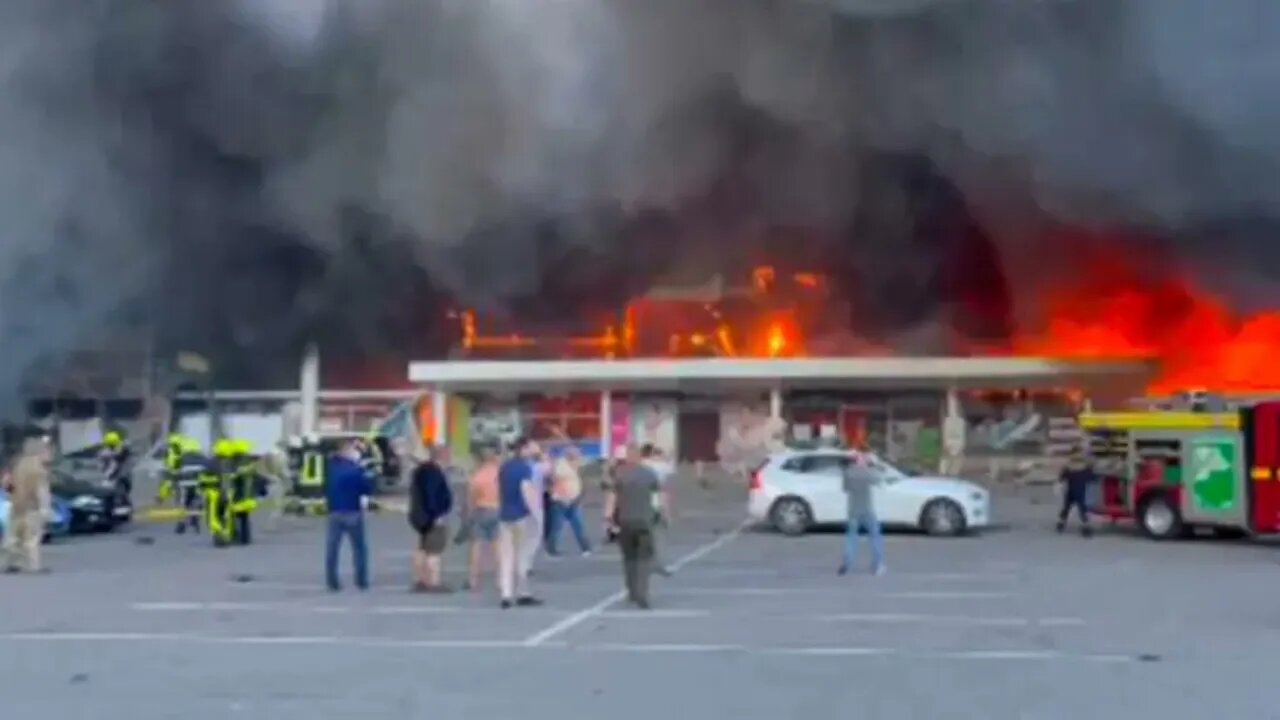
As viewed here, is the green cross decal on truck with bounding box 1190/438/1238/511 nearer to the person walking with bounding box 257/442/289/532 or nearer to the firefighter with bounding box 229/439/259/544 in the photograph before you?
the firefighter with bounding box 229/439/259/544

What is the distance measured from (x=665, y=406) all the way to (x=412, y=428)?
5.82 metres

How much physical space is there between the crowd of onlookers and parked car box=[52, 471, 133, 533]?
29.1 feet

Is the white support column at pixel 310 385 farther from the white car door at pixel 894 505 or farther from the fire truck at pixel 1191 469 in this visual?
the fire truck at pixel 1191 469

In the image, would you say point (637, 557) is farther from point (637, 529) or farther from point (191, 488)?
point (191, 488)

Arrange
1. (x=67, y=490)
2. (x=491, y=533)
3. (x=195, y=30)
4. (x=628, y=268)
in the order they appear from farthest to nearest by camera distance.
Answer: (x=628, y=268) → (x=195, y=30) → (x=67, y=490) → (x=491, y=533)

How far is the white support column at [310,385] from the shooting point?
4516 centimetres

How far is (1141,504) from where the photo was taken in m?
25.4

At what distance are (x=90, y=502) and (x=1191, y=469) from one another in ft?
49.4

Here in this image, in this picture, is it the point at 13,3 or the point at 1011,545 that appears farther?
the point at 13,3

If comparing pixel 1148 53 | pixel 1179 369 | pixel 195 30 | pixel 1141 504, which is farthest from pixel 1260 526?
pixel 195 30

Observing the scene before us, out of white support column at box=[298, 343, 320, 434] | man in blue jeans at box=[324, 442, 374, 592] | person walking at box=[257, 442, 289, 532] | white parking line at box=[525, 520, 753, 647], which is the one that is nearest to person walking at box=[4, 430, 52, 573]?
man in blue jeans at box=[324, 442, 374, 592]

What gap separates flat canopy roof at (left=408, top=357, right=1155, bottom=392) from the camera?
133ft

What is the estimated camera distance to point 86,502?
27.0 m

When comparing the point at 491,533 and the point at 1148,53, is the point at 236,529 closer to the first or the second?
the point at 491,533
